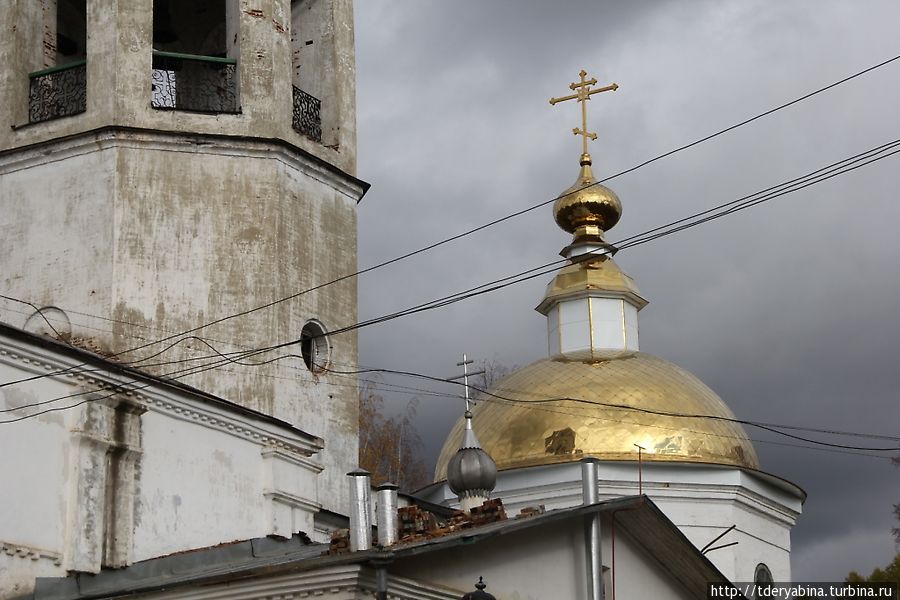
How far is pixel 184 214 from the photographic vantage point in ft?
60.2

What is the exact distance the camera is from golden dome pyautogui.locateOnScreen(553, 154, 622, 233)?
28.0 m

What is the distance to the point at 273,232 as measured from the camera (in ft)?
60.9

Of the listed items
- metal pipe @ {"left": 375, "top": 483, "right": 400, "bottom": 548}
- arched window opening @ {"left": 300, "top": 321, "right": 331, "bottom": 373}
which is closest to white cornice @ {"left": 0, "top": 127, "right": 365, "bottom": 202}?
arched window opening @ {"left": 300, "top": 321, "right": 331, "bottom": 373}

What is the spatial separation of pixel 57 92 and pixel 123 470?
4895 mm

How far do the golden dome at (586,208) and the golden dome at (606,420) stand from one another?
126 inches

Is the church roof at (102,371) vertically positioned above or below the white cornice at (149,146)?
below

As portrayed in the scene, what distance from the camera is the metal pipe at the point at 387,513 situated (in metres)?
13.6

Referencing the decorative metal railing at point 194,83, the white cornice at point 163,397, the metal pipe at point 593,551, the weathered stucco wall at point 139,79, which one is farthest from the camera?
the decorative metal railing at point 194,83

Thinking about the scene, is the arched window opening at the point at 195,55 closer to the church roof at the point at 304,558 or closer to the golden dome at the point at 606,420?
the church roof at the point at 304,558

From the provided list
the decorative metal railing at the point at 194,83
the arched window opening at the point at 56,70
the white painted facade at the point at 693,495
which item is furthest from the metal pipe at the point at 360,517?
the white painted facade at the point at 693,495

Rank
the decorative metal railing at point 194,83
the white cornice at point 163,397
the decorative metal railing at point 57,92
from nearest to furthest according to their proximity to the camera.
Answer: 1. the white cornice at point 163,397
2. the decorative metal railing at point 57,92
3. the decorative metal railing at point 194,83

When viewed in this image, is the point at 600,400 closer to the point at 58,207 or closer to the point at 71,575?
the point at 58,207

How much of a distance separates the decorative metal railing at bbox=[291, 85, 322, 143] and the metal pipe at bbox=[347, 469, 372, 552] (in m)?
6.57

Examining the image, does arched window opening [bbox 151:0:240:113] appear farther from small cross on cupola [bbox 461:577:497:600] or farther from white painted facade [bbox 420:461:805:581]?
small cross on cupola [bbox 461:577:497:600]
